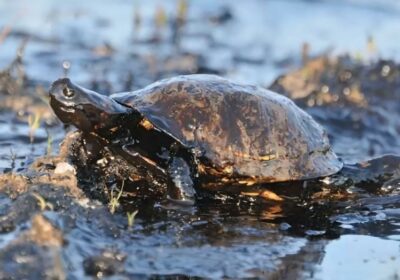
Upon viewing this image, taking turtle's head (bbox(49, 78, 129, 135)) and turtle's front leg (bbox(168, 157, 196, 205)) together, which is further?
turtle's front leg (bbox(168, 157, 196, 205))

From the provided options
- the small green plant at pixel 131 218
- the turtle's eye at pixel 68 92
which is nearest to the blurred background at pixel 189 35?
the turtle's eye at pixel 68 92

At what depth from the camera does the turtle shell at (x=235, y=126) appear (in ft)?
14.2

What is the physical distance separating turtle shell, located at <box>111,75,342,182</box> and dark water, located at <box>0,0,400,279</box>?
0.79ft

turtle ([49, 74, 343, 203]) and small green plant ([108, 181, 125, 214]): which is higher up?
turtle ([49, 74, 343, 203])

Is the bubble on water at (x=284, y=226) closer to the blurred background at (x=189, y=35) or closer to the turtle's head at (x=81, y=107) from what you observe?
the turtle's head at (x=81, y=107)

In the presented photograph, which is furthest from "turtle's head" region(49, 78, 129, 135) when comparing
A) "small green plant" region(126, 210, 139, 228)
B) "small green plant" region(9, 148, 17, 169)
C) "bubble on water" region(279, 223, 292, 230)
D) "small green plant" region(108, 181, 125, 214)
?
"bubble on water" region(279, 223, 292, 230)

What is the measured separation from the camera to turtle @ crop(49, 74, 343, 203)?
13.9ft

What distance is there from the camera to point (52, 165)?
4387 mm

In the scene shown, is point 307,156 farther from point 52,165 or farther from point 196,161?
point 52,165

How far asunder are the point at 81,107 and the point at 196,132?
2.18ft

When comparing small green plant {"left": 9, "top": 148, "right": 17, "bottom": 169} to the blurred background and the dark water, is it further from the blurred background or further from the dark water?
the blurred background

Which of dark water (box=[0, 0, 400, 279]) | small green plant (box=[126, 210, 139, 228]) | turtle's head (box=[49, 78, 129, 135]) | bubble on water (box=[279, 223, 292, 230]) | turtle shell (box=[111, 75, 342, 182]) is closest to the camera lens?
dark water (box=[0, 0, 400, 279])

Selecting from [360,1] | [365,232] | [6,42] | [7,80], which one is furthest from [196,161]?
[360,1]

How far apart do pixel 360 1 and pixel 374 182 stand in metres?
11.5
